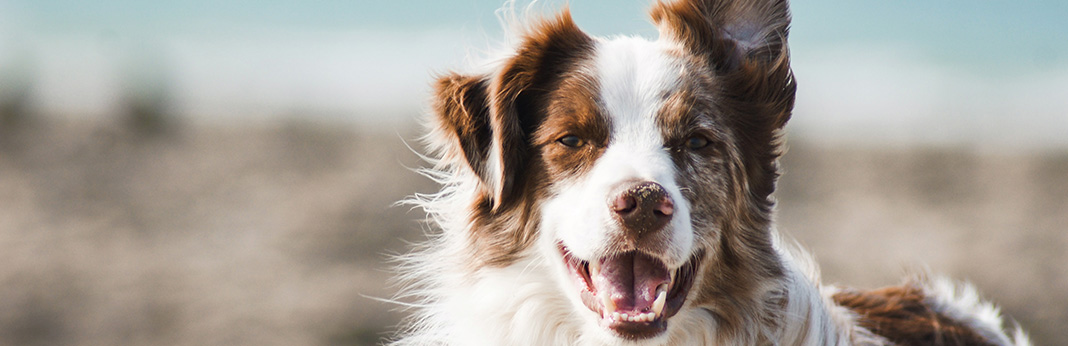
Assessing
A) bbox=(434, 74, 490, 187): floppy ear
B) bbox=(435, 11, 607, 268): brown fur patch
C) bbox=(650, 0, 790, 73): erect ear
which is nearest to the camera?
bbox=(435, 11, 607, 268): brown fur patch

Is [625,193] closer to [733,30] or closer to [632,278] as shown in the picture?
[632,278]

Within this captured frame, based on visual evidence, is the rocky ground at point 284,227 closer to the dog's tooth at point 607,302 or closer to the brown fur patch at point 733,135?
the brown fur patch at point 733,135

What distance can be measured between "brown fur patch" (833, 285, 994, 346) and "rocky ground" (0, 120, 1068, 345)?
10.8ft

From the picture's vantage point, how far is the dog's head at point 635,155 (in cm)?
300

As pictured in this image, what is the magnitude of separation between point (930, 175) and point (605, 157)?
1864 cm

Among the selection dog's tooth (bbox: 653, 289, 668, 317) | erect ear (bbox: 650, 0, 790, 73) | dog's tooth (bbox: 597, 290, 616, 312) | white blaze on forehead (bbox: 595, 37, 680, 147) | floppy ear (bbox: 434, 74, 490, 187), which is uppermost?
erect ear (bbox: 650, 0, 790, 73)

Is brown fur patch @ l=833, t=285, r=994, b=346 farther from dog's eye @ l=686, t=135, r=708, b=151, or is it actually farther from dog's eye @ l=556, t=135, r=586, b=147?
dog's eye @ l=556, t=135, r=586, b=147

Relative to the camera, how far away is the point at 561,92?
338cm

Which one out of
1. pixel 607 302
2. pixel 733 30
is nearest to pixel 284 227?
pixel 733 30

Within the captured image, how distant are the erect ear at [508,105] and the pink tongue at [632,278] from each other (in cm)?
51

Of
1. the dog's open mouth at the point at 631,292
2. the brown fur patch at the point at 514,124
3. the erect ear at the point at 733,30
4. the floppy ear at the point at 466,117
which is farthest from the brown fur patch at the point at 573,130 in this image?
the erect ear at the point at 733,30

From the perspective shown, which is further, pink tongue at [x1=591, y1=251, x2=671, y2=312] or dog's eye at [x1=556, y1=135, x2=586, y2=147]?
dog's eye at [x1=556, y1=135, x2=586, y2=147]

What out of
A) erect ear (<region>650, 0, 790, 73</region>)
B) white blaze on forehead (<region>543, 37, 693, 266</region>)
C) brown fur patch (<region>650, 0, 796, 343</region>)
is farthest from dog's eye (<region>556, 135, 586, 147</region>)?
erect ear (<region>650, 0, 790, 73</region>)

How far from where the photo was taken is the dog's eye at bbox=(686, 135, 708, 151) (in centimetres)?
321
